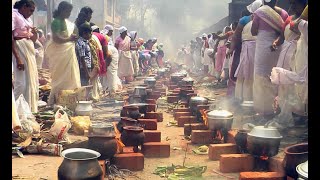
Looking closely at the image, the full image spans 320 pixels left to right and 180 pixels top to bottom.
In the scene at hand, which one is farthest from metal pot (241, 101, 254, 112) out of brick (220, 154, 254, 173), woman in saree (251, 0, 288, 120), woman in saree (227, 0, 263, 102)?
brick (220, 154, 254, 173)

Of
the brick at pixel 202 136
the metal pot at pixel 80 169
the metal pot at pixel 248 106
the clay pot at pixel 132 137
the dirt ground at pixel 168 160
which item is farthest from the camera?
the metal pot at pixel 248 106

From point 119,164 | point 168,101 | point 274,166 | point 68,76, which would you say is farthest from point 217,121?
point 168,101

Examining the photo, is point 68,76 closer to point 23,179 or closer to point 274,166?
point 23,179

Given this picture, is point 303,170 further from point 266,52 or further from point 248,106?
point 248,106

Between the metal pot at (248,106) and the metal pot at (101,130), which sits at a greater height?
the metal pot at (248,106)

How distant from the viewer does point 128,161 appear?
13.7 feet

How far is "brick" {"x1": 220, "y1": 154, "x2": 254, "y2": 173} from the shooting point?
4168 millimetres

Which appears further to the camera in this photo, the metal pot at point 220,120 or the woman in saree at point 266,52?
the woman in saree at point 266,52

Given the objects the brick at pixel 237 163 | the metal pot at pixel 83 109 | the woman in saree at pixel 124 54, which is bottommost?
the brick at pixel 237 163

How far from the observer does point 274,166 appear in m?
3.96

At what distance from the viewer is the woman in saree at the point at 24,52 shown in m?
5.61

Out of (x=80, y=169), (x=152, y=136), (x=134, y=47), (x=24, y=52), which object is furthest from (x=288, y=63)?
(x=134, y=47)

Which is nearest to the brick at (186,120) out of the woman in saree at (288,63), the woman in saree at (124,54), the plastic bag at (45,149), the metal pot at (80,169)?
the woman in saree at (288,63)

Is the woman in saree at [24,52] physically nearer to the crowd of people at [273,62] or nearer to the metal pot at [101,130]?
the metal pot at [101,130]
